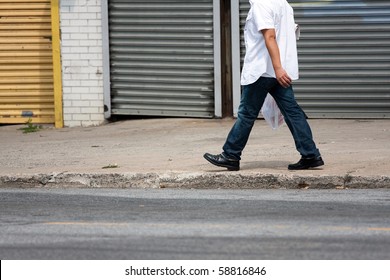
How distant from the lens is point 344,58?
655 inches

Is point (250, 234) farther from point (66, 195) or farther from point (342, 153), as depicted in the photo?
point (342, 153)

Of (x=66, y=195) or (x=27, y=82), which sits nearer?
(x=66, y=195)

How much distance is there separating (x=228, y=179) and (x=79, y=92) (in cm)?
694

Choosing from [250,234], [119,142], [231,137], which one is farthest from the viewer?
[119,142]

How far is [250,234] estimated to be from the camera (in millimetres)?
7965

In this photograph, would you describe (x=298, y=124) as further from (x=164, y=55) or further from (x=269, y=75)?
Answer: (x=164, y=55)

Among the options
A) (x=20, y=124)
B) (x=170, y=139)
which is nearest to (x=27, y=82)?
(x=20, y=124)

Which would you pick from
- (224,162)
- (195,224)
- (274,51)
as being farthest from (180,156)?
(195,224)

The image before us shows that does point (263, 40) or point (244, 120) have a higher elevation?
point (263, 40)

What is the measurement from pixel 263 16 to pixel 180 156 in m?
2.53

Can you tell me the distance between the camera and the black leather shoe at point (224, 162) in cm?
1130

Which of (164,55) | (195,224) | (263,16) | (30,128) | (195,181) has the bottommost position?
(30,128)

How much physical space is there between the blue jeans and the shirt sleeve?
0.52m

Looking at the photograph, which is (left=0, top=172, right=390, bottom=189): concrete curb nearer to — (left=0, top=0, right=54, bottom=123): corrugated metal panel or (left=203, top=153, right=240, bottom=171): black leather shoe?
(left=203, top=153, right=240, bottom=171): black leather shoe
